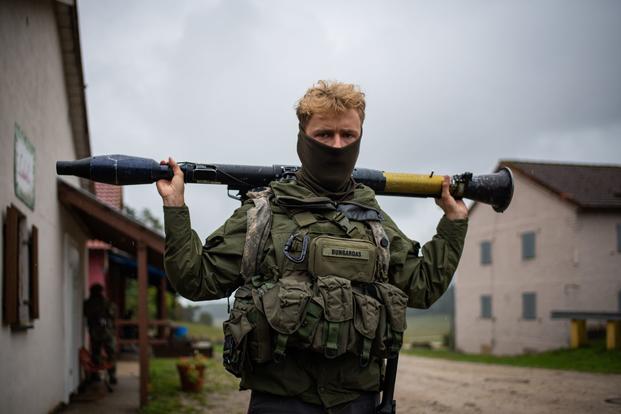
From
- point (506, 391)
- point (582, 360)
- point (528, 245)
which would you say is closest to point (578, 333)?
point (582, 360)

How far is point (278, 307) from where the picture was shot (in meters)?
2.71

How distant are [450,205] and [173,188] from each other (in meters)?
1.34

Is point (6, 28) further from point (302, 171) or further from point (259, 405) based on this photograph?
point (259, 405)

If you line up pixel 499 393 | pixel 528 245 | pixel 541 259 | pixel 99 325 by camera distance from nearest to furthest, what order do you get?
pixel 499 393, pixel 99 325, pixel 541 259, pixel 528 245

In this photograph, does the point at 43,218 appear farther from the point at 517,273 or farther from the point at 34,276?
the point at 517,273

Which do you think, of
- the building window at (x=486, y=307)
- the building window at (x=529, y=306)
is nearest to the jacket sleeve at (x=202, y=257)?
the building window at (x=529, y=306)

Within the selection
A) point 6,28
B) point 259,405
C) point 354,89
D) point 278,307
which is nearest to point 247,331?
point 278,307

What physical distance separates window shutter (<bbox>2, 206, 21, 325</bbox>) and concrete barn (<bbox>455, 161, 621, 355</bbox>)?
22140 millimetres

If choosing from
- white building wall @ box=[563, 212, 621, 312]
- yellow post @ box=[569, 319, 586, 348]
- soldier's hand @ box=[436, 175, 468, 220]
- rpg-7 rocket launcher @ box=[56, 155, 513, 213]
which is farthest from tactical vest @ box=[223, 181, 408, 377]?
white building wall @ box=[563, 212, 621, 312]

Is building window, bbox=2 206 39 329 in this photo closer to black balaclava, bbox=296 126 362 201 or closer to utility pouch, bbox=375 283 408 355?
black balaclava, bbox=296 126 362 201

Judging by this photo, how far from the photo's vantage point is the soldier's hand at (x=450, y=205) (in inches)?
131

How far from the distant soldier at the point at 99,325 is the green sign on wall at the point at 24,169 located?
554cm

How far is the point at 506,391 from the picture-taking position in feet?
41.9

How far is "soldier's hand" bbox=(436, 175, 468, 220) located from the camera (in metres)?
3.32
